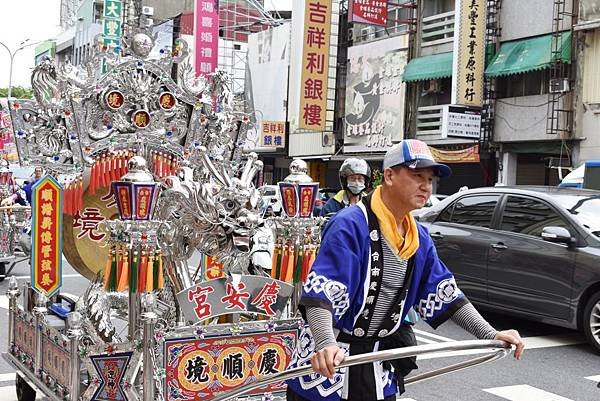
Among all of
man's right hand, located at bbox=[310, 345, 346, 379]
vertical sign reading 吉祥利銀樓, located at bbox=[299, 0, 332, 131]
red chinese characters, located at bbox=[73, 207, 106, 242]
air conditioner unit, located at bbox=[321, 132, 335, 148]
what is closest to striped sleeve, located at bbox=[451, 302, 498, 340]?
man's right hand, located at bbox=[310, 345, 346, 379]

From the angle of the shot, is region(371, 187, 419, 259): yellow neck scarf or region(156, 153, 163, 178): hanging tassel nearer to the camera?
region(371, 187, 419, 259): yellow neck scarf

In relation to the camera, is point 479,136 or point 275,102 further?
point 275,102

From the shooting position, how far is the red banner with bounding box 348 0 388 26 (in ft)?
83.3

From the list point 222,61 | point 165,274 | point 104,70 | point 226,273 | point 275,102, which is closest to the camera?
point 226,273

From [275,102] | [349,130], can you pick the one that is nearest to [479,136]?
[349,130]

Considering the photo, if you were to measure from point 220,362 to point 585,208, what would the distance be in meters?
5.13

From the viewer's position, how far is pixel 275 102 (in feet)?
112

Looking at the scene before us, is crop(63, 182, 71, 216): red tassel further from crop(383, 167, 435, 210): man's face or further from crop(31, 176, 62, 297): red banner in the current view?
crop(383, 167, 435, 210): man's face

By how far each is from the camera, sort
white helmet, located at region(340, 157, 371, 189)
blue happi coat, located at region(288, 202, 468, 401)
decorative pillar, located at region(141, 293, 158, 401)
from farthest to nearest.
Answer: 1. white helmet, located at region(340, 157, 371, 189)
2. decorative pillar, located at region(141, 293, 158, 401)
3. blue happi coat, located at region(288, 202, 468, 401)

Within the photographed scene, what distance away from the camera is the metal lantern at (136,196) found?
4.39 m

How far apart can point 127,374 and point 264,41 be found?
31.9 metres

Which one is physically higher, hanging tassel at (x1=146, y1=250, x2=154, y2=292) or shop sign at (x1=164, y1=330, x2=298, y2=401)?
hanging tassel at (x1=146, y1=250, x2=154, y2=292)

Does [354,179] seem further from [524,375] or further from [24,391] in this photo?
[24,391]

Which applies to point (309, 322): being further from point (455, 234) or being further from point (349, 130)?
point (349, 130)
